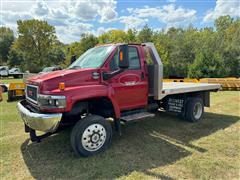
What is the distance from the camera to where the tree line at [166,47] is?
71.1 ft

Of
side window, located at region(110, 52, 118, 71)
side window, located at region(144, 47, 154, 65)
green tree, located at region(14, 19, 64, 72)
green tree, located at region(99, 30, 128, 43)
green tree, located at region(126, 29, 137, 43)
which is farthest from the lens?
green tree, located at region(14, 19, 64, 72)

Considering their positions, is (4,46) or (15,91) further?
(4,46)

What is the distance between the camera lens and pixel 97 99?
15.5 ft

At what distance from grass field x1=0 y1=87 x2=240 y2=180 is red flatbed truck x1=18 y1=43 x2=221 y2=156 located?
0.39 m

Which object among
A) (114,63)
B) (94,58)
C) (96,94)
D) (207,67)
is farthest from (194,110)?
(207,67)

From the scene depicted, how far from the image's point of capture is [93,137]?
4.40 meters

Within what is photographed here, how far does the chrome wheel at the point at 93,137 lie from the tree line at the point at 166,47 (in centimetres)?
867

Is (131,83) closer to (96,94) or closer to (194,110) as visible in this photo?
(96,94)

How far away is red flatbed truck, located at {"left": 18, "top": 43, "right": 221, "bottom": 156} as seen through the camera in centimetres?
410

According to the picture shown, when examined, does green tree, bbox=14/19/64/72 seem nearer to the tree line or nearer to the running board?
the tree line

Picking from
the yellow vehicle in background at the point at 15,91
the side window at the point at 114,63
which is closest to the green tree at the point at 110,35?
the yellow vehicle in background at the point at 15,91

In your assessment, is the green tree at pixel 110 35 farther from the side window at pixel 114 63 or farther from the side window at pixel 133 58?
the side window at pixel 114 63

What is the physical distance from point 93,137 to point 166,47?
82.1 ft

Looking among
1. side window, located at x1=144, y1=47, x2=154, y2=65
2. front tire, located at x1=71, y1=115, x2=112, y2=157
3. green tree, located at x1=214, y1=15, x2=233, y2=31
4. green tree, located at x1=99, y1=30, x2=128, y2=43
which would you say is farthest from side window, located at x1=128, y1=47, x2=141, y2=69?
green tree, located at x1=214, y1=15, x2=233, y2=31
